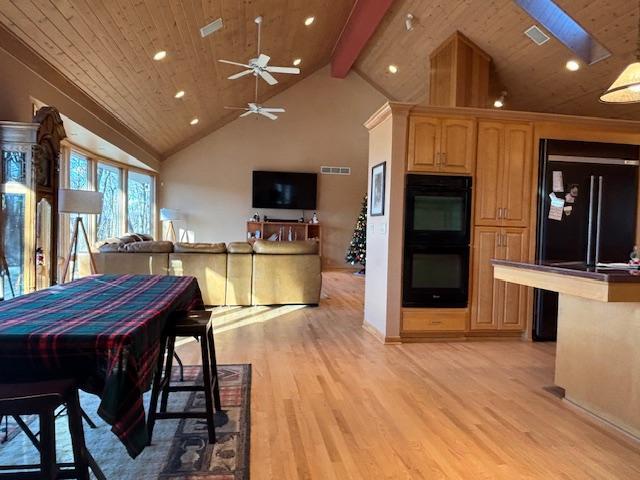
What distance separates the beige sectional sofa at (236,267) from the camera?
5.32 m

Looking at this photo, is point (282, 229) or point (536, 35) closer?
point (536, 35)

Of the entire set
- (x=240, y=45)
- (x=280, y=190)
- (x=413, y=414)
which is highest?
(x=240, y=45)

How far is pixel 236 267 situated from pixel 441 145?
9.80 ft

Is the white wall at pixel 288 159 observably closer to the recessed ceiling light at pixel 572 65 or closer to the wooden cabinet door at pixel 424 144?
the recessed ceiling light at pixel 572 65

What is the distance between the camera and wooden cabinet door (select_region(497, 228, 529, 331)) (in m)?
4.18

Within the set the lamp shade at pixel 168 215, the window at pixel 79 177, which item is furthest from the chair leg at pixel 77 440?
the lamp shade at pixel 168 215

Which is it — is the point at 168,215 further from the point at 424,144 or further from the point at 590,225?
the point at 590,225

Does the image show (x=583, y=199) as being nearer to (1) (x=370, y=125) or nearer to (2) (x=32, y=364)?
(1) (x=370, y=125)

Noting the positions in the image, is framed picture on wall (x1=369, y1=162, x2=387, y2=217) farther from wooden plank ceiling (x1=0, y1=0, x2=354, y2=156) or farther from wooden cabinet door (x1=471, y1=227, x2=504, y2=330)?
wooden plank ceiling (x1=0, y1=0, x2=354, y2=156)

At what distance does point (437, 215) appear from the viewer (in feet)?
13.4

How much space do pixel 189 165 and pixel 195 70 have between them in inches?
162

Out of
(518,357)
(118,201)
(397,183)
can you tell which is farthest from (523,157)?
(118,201)

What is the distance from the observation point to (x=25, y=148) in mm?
3102

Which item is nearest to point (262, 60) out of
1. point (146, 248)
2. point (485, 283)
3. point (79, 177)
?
point (146, 248)
